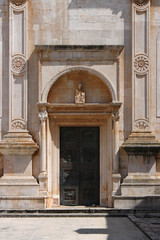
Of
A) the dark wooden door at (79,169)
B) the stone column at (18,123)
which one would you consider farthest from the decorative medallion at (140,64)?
the stone column at (18,123)

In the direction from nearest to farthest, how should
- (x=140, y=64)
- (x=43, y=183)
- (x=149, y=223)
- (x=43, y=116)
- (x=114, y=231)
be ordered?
(x=114, y=231), (x=149, y=223), (x=43, y=183), (x=43, y=116), (x=140, y=64)

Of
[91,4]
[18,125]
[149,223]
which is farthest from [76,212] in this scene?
[91,4]

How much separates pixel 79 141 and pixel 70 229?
15.8 ft

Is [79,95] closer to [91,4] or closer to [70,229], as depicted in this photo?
[91,4]

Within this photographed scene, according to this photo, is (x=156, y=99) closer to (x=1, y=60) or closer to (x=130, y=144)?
(x=130, y=144)

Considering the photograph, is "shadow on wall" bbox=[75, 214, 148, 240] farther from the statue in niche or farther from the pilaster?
Answer: the statue in niche

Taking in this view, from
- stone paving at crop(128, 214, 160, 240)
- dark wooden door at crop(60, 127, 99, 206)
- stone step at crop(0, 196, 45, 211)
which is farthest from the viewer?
dark wooden door at crop(60, 127, 99, 206)

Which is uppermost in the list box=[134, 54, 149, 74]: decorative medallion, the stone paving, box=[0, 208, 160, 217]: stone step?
box=[134, 54, 149, 74]: decorative medallion

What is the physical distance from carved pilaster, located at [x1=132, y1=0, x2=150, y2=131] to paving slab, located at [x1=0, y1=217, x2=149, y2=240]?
362 cm

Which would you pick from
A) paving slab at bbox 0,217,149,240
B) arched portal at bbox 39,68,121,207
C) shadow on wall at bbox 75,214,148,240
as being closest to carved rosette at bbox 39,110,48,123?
arched portal at bbox 39,68,121,207

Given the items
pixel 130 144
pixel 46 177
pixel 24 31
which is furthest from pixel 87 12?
pixel 46 177

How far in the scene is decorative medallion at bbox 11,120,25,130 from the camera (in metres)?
17.1

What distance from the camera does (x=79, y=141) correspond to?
697 inches

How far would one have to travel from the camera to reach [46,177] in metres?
16.9
